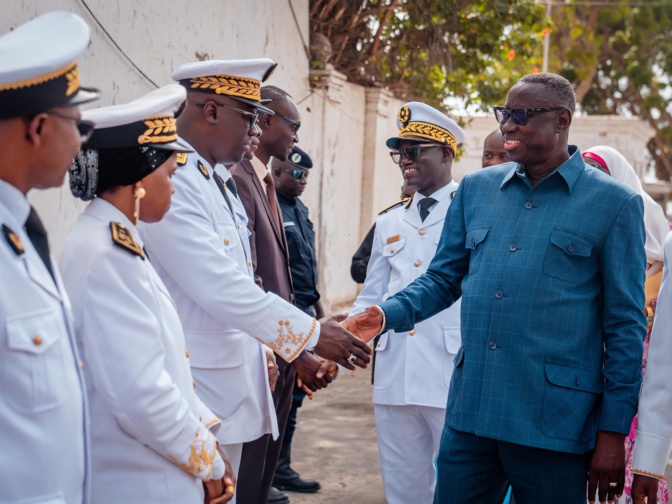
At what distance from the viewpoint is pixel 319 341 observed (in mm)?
3773

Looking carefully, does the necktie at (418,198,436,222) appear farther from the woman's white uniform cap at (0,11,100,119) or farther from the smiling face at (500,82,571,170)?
the woman's white uniform cap at (0,11,100,119)

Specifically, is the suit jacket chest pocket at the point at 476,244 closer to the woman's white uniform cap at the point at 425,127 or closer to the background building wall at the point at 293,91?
the woman's white uniform cap at the point at 425,127

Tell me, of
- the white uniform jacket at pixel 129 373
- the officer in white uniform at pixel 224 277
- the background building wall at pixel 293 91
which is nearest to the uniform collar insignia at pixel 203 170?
the officer in white uniform at pixel 224 277

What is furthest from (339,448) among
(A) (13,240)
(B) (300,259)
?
(A) (13,240)

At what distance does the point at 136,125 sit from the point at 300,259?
11.4 feet

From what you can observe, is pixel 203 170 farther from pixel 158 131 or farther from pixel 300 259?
pixel 300 259

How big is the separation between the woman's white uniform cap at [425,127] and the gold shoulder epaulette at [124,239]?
292 cm

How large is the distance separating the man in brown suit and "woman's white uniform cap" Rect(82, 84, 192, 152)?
1.63m

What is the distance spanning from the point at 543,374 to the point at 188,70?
1.85 metres

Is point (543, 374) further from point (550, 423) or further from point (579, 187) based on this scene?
point (579, 187)

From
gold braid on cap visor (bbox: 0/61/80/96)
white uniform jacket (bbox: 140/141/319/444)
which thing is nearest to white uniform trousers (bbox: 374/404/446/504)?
white uniform jacket (bbox: 140/141/319/444)

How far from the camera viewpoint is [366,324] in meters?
3.85

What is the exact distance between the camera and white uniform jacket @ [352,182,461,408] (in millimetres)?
4754

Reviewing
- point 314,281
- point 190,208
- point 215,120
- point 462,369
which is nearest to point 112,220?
point 190,208
